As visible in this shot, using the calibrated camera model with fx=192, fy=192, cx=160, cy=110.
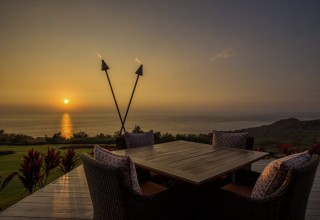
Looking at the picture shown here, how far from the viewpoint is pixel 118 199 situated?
141 centimetres

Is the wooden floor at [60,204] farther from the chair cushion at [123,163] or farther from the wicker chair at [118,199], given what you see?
the chair cushion at [123,163]

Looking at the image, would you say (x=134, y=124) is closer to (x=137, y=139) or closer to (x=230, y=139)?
(x=137, y=139)

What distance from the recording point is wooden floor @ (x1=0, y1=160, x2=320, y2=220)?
230cm

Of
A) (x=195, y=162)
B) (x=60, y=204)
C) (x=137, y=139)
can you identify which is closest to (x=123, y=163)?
(x=195, y=162)

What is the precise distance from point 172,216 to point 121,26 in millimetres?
4698

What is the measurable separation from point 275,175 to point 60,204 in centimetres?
261

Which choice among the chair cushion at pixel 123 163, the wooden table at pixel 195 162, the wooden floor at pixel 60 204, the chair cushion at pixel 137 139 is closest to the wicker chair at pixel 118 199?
the chair cushion at pixel 123 163

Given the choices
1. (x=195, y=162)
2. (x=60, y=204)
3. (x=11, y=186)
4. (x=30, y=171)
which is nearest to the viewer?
(x=195, y=162)

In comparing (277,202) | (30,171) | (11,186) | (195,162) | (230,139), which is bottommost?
(11,186)

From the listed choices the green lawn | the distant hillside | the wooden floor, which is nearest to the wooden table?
the wooden floor

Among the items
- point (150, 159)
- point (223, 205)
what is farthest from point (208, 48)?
point (223, 205)

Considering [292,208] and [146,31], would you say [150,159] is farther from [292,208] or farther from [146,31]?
[146,31]

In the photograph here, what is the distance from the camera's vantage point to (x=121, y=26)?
198 inches

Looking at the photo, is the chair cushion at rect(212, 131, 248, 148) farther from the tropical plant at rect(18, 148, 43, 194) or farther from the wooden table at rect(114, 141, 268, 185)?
the tropical plant at rect(18, 148, 43, 194)
